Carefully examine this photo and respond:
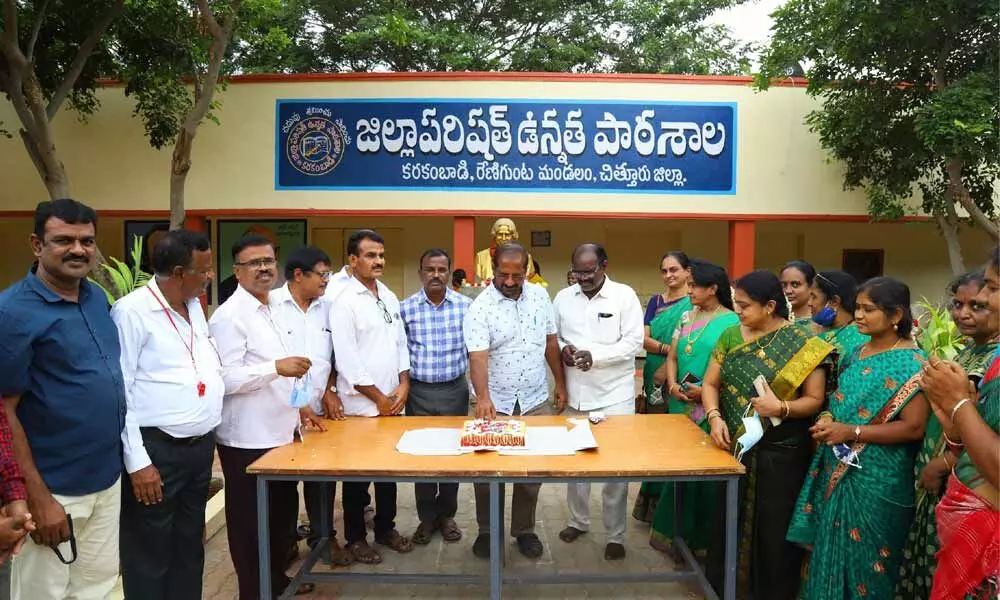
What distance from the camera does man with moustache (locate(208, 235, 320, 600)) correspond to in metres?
2.79

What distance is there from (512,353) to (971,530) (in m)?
2.18

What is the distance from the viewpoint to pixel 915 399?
243cm

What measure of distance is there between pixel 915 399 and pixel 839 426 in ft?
0.95

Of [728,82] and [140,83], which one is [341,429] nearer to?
[140,83]

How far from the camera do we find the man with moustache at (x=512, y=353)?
348 centimetres

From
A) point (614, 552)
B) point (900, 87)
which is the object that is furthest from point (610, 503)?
point (900, 87)

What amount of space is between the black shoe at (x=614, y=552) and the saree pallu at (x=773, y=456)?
74 cm

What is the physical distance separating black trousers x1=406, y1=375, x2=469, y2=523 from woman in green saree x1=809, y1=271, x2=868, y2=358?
2009 mm

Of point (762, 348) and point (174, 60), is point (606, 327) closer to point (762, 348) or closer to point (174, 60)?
point (762, 348)

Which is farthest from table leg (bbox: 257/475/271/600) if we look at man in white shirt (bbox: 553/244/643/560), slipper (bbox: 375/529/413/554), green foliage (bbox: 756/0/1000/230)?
green foliage (bbox: 756/0/1000/230)

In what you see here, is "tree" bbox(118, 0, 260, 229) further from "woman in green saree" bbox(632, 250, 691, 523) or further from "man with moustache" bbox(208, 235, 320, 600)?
"woman in green saree" bbox(632, 250, 691, 523)

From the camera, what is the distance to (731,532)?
2641mm

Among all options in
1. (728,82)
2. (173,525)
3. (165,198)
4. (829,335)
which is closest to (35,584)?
(173,525)

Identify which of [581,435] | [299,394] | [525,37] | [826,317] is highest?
[525,37]
